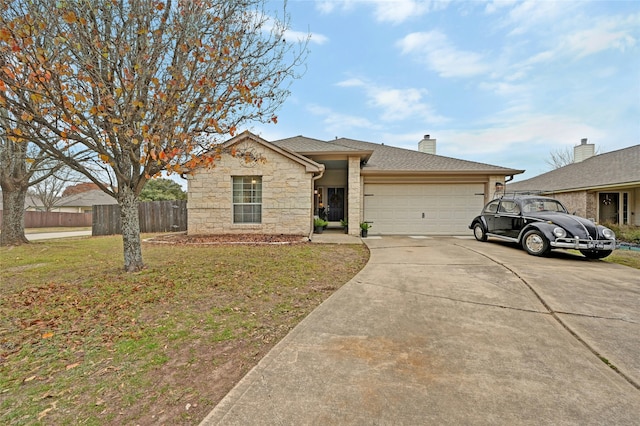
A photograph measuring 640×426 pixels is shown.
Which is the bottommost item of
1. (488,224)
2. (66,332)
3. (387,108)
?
(66,332)

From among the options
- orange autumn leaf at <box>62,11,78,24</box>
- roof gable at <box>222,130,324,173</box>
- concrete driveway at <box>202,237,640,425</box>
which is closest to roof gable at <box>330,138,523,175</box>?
roof gable at <box>222,130,324,173</box>

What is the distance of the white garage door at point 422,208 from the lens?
11633mm

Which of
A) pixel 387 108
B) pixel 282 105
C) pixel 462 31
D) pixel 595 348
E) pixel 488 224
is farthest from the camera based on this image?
pixel 387 108

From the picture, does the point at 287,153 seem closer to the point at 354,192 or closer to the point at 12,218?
the point at 354,192

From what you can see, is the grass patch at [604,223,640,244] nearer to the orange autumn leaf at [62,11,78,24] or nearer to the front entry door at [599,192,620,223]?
the front entry door at [599,192,620,223]

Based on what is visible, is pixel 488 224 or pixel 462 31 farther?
pixel 462 31

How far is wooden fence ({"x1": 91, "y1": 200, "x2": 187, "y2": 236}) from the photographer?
13.8 metres

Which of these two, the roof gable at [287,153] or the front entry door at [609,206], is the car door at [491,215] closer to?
the roof gable at [287,153]

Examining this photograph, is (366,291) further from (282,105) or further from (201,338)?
(282,105)

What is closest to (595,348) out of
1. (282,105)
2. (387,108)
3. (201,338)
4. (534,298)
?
(534,298)

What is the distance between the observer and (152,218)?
46.6 ft

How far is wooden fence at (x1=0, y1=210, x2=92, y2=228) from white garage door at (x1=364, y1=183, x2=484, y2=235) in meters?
27.3

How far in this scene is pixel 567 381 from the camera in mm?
2068

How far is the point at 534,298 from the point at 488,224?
6.08 meters
